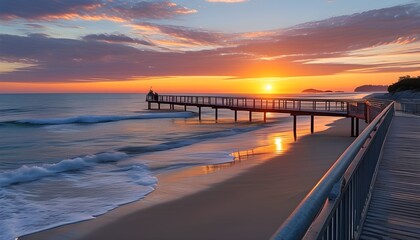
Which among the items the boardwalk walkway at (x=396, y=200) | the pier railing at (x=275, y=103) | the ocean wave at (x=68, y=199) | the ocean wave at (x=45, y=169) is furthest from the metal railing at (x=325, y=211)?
the pier railing at (x=275, y=103)

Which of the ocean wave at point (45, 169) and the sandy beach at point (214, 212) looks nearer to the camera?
the sandy beach at point (214, 212)

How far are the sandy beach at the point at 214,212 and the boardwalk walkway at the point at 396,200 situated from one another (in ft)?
9.76

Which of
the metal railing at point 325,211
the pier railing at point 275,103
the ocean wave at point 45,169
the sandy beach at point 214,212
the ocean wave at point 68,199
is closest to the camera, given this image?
the metal railing at point 325,211

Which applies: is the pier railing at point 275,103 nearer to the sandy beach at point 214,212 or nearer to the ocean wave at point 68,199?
the sandy beach at point 214,212

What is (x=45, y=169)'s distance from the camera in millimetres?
18562

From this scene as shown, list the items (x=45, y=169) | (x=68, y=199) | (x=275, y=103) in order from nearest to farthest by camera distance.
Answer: (x=68, y=199)
(x=45, y=169)
(x=275, y=103)

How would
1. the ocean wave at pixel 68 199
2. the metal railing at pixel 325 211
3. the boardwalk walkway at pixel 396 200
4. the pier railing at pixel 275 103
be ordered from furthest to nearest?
the pier railing at pixel 275 103 → the ocean wave at pixel 68 199 → the boardwalk walkway at pixel 396 200 → the metal railing at pixel 325 211

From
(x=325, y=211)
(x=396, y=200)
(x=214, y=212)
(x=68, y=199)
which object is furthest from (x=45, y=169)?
(x=325, y=211)

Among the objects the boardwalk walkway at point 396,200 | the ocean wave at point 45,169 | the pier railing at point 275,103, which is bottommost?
the ocean wave at point 45,169

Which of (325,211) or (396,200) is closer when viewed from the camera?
(325,211)

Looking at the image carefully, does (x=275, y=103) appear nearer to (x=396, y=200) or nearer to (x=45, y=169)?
(x=45, y=169)

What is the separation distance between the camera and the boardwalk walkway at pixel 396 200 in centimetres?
437

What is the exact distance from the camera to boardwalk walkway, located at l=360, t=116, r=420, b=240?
14.3 feet

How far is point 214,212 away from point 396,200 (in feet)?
19.3
